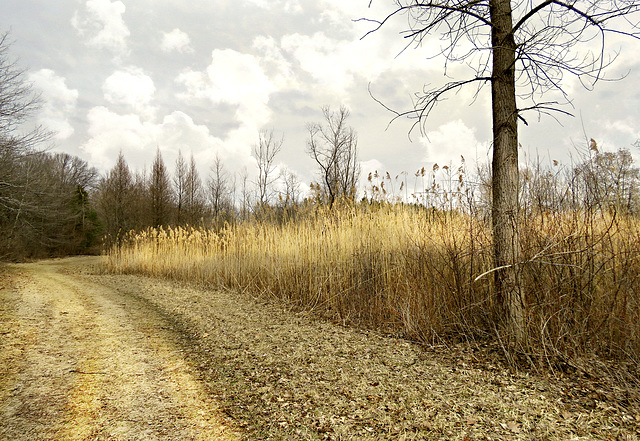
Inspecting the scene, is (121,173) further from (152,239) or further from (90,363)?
(90,363)

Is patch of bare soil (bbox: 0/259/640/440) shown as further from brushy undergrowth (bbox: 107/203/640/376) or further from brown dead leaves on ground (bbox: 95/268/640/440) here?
brushy undergrowth (bbox: 107/203/640/376)

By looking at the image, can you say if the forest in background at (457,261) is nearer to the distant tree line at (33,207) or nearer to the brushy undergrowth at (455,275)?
the brushy undergrowth at (455,275)

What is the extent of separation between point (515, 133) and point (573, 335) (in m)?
1.70

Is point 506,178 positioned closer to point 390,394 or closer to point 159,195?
point 390,394

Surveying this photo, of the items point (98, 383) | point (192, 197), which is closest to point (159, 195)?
point (192, 197)

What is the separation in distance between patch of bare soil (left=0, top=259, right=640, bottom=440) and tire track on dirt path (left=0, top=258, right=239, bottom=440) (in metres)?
0.01

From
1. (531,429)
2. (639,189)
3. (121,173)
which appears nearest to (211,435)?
(531,429)

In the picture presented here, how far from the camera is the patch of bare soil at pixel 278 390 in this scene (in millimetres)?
2037

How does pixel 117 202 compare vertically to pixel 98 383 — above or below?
above

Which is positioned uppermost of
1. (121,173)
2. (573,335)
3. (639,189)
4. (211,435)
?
(121,173)

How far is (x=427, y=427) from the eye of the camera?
199 cm

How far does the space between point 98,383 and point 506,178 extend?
12.3 feet

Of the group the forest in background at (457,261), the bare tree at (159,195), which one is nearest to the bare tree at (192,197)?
the bare tree at (159,195)

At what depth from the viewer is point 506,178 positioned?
9.38 feet
